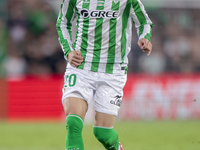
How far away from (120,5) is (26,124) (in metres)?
7.08

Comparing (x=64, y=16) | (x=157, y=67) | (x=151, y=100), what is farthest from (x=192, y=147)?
(x=157, y=67)

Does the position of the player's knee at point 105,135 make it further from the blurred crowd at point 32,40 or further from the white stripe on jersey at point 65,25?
the blurred crowd at point 32,40

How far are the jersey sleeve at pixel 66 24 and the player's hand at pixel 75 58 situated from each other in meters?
0.06

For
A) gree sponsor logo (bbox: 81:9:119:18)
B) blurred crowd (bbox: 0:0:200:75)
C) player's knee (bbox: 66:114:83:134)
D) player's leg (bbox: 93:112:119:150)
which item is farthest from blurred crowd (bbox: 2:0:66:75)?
player's knee (bbox: 66:114:83:134)

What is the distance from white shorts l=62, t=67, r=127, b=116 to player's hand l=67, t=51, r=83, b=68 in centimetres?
7

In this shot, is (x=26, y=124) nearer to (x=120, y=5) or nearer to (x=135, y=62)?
(x=135, y=62)

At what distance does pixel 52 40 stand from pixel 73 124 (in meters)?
8.91

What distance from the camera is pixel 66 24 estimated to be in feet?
15.4

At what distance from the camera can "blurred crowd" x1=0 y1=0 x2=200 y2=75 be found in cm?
1221

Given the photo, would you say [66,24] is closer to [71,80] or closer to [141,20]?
[71,80]

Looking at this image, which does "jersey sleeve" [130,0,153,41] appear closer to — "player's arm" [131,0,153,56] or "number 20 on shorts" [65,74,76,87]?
"player's arm" [131,0,153,56]

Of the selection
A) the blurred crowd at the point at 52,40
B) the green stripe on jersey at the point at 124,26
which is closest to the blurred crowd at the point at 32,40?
the blurred crowd at the point at 52,40

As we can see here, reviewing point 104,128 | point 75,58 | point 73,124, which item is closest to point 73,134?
point 73,124

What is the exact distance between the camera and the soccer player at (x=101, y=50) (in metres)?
4.46
